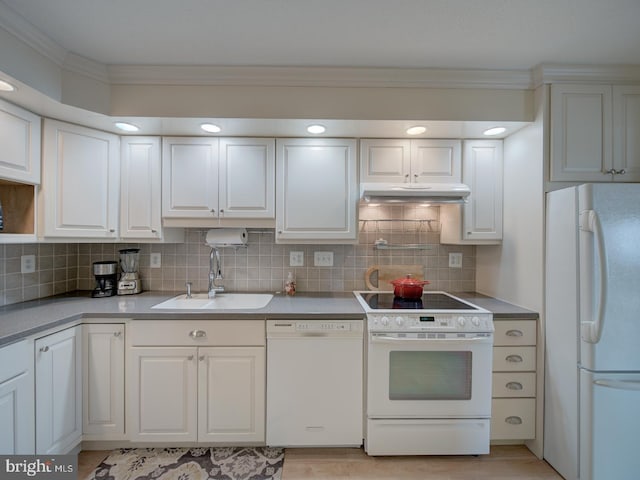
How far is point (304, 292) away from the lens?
101 inches

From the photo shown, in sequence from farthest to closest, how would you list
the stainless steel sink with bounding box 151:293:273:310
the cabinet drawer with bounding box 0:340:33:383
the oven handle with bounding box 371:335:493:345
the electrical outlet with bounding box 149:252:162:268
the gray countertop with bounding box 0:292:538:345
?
the electrical outlet with bounding box 149:252:162:268
the stainless steel sink with bounding box 151:293:273:310
the oven handle with bounding box 371:335:493:345
the gray countertop with bounding box 0:292:538:345
the cabinet drawer with bounding box 0:340:33:383

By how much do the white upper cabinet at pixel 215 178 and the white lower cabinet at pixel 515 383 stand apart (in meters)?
1.84

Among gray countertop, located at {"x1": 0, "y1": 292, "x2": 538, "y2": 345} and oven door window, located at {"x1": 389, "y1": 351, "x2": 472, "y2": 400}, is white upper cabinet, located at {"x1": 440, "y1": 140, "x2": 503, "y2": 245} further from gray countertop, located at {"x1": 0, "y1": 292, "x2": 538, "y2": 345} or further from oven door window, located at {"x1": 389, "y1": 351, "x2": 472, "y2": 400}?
oven door window, located at {"x1": 389, "y1": 351, "x2": 472, "y2": 400}

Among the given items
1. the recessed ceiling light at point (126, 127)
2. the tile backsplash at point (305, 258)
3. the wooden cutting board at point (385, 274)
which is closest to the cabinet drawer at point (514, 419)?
the tile backsplash at point (305, 258)

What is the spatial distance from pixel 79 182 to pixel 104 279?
0.73 metres

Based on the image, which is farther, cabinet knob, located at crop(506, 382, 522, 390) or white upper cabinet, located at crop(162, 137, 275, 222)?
white upper cabinet, located at crop(162, 137, 275, 222)

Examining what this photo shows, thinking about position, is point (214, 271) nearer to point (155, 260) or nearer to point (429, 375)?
point (155, 260)

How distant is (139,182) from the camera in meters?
2.25

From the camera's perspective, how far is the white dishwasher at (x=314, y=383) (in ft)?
6.23

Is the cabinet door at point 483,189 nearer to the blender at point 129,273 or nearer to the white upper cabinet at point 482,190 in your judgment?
the white upper cabinet at point 482,190

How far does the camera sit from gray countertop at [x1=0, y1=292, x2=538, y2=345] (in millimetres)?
1688

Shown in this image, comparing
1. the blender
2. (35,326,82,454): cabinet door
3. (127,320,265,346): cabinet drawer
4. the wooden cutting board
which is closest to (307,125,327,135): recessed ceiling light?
the wooden cutting board

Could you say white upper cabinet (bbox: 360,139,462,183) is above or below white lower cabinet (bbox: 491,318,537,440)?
above

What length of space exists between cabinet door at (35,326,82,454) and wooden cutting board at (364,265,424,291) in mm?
2034
